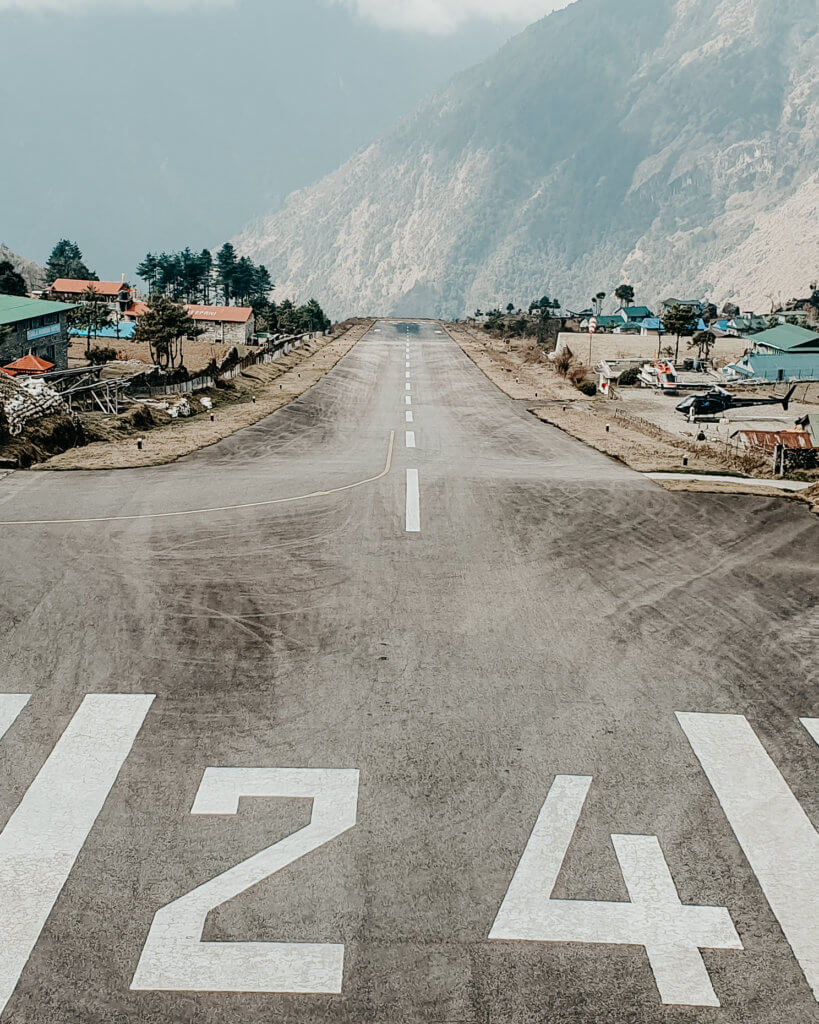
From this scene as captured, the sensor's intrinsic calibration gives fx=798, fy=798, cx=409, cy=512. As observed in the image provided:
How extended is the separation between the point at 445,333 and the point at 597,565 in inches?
4973

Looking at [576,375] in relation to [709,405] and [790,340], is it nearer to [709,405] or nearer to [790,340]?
[709,405]

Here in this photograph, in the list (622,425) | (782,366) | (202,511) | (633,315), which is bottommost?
(622,425)

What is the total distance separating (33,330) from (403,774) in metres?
76.8

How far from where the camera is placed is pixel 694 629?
624 inches

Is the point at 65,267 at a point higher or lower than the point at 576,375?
higher

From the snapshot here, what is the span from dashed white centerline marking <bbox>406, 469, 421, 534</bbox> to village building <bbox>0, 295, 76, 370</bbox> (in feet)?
176

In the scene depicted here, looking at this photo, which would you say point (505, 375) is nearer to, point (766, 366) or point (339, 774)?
point (766, 366)

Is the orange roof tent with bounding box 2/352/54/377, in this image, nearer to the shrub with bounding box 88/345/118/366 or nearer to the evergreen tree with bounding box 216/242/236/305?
the shrub with bounding box 88/345/118/366

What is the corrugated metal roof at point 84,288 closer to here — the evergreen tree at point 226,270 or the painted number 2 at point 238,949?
the evergreen tree at point 226,270

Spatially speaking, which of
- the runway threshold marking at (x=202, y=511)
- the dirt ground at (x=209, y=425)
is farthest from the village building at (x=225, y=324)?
the runway threshold marking at (x=202, y=511)

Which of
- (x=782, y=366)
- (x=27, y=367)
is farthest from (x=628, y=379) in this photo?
(x=27, y=367)

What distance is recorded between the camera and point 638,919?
27.4ft

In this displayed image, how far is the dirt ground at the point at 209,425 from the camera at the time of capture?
30.5m

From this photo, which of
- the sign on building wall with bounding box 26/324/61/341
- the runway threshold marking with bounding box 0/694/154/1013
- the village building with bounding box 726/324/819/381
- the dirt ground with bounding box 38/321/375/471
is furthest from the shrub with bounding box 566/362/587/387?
the runway threshold marking with bounding box 0/694/154/1013
